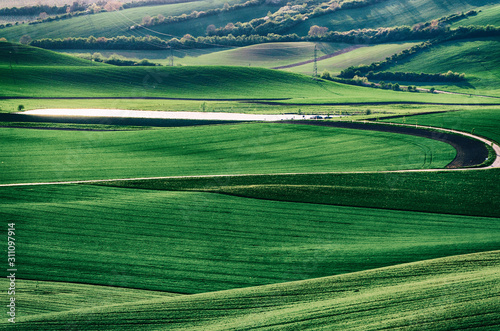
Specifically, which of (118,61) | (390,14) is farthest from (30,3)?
(390,14)

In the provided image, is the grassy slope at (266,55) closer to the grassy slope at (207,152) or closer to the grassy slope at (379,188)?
the grassy slope at (207,152)

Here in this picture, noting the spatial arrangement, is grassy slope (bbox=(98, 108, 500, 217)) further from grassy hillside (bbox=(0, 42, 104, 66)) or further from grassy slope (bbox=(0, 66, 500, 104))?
grassy hillside (bbox=(0, 42, 104, 66))

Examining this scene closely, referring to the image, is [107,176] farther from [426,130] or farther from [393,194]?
[426,130]

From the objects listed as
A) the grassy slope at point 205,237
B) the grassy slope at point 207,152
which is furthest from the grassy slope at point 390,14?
the grassy slope at point 205,237

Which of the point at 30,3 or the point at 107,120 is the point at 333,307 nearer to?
the point at 107,120

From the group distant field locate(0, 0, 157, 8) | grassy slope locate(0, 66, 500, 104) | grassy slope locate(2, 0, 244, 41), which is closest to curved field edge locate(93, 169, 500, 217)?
grassy slope locate(0, 66, 500, 104)

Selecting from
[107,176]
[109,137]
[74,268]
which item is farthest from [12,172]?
[74,268]
